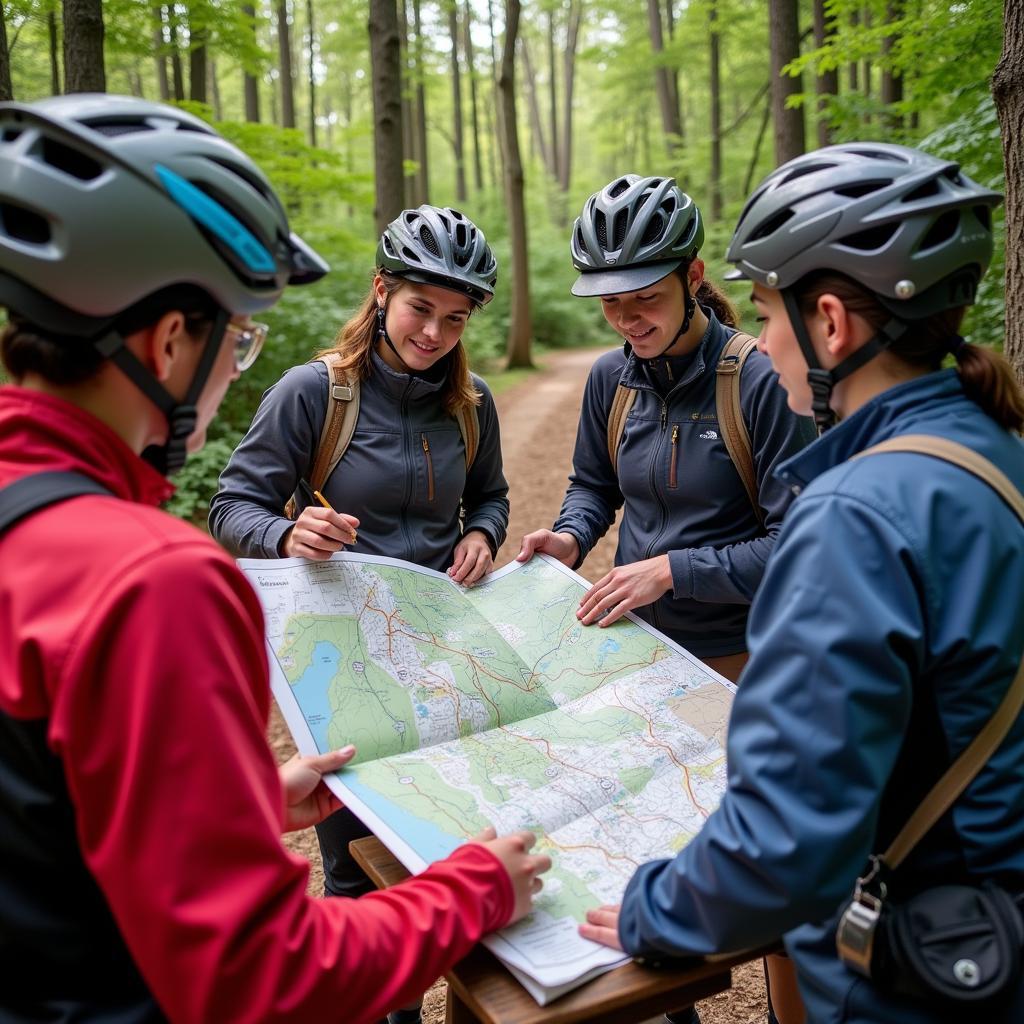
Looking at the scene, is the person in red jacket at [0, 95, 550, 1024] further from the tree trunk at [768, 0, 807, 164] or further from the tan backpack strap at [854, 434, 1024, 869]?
the tree trunk at [768, 0, 807, 164]

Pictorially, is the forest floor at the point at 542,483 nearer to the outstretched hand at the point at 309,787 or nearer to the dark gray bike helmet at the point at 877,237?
the outstretched hand at the point at 309,787

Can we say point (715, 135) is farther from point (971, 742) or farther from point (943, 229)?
point (971, 742)

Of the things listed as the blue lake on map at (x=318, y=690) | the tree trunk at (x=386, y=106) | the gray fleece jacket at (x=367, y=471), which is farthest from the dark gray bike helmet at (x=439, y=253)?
the tree trunk at (x=386, y=106)

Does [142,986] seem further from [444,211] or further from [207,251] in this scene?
[444,211]

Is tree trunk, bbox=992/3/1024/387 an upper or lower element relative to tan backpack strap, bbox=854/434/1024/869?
upper

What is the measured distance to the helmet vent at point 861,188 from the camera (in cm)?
185

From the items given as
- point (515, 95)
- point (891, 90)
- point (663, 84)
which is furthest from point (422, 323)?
point (663, 84)

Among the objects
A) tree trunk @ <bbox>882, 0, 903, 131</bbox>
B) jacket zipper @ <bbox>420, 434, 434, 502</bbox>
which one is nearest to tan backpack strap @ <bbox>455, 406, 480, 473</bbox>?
jacket zipper @ <bbox>420, 434, 434, 502</bbox>

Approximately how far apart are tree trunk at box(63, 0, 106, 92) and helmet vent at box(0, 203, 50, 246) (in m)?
5.70

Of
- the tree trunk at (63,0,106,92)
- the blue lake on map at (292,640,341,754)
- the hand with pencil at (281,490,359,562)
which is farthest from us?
the tree trunk at (63,0,106,92)

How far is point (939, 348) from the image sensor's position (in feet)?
5.78

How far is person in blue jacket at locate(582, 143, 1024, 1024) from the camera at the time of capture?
54.4 inches

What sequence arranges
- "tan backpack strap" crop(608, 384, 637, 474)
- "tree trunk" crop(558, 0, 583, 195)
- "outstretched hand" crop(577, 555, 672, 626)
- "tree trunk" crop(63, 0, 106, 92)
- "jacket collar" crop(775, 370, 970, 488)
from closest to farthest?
"jacket collar" crop(775, 370, 970, 488), "outstretched hand" crop(577, 555, 672, 626), "tan backpack strap" crop(608, 384, 637, 474), "tree trunk" crop(63, 0, 106, 92), "tree trunk" crop(558, 0, 583, 195)

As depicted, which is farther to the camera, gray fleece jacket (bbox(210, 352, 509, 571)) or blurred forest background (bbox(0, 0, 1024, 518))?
blurred forest background (bbox(0, 0, 1024, 518))
